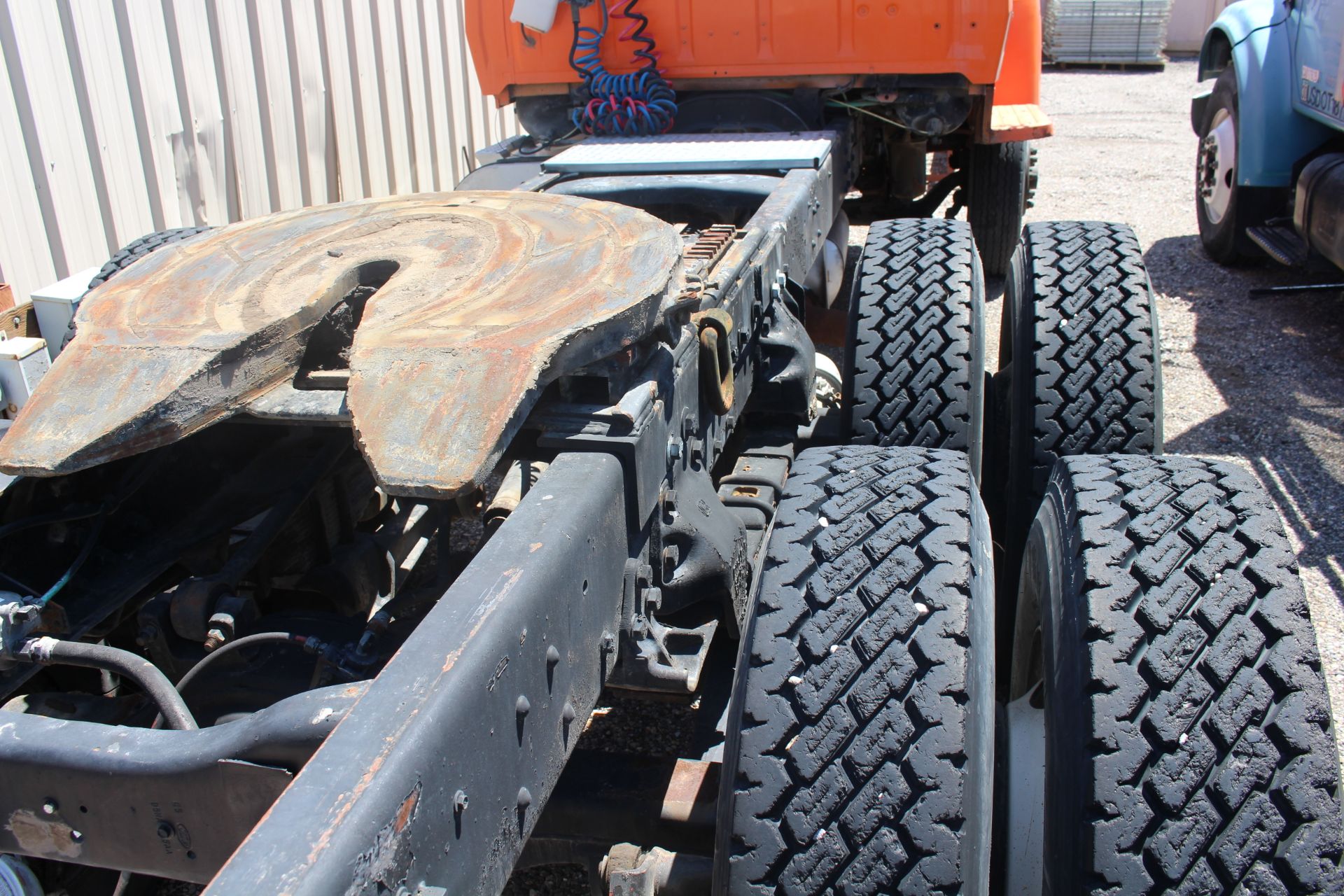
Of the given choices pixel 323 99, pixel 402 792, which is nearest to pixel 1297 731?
pixel 402 792

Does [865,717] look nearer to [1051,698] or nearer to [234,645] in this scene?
[1051,698]

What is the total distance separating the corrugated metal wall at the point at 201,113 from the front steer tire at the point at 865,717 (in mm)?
4002

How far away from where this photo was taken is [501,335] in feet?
6.04

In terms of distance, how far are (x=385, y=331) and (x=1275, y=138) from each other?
20.3 feet

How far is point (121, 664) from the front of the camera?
169 centimetres

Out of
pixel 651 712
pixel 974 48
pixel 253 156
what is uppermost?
pixel 974 48

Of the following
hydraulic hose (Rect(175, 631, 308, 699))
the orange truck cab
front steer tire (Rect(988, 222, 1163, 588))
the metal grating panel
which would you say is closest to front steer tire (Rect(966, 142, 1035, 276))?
the orange truck cab

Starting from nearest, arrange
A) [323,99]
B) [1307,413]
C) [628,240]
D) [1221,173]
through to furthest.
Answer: [628,240] < [1307,413] < [323,99] < [1221,173]

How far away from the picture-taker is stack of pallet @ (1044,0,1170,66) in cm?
1762

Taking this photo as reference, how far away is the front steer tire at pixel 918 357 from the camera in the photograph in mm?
2971

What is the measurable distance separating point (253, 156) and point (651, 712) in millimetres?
4063

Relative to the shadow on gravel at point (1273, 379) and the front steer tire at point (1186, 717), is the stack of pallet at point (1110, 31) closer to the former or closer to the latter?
the shadow on gravel at point (1273, 379)

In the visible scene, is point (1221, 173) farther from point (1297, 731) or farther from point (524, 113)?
point (1297, 731)

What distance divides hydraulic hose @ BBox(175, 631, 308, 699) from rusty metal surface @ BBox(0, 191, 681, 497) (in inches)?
14.2
